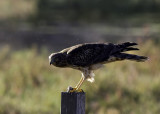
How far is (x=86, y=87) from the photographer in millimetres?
9438

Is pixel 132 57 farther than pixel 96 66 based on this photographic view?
No

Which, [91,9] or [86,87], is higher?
[91,9]

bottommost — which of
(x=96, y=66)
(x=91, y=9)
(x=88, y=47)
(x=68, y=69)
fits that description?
(x=96, y=66)

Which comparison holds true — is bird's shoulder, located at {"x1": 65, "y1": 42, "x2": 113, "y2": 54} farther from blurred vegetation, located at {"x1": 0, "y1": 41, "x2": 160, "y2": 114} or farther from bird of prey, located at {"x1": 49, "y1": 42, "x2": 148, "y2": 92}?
blurred vegetation, located at {"x1": 0, "y1": 41, "x2": 160, "y2": 114}

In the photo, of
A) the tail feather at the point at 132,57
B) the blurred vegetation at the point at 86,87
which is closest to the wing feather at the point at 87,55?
the tail feather at the point at 132,57

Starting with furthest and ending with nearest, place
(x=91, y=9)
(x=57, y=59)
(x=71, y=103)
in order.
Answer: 1. (x=91, y=9)
2. (x=57, y=59)
3. (x=71, y=103)

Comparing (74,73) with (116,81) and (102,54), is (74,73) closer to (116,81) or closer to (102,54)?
(116,81)

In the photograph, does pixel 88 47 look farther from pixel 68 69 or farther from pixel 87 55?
pixel 68 69

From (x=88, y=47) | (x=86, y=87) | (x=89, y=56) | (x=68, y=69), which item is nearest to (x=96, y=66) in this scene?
(x=89, y=56)

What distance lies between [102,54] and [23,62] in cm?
574

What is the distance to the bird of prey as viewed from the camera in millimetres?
6113

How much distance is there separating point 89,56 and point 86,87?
126 inches

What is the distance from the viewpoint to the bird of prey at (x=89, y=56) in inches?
Result: 241

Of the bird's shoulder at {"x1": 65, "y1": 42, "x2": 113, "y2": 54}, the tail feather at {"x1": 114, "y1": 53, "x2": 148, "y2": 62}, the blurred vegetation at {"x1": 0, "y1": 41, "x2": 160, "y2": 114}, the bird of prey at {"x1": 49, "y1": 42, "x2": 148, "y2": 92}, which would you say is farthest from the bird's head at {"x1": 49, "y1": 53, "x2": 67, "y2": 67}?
the blurred vegetation at {"x1": 0, "y1": 41, "x2": 160, "y2": 114}
